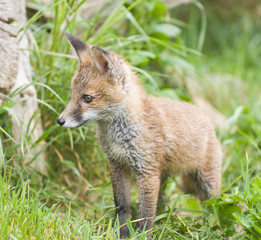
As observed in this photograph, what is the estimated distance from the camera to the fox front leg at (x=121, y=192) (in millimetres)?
3990

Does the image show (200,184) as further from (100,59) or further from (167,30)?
(167,30)

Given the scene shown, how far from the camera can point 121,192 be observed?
Answer: 403 centimetres

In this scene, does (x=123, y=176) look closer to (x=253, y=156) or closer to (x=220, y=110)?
(x=253, y=156)

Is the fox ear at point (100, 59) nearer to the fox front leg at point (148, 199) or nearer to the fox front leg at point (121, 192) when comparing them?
the fox front leg at point (121, 192)

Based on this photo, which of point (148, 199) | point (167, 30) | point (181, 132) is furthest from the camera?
point (167, 30)

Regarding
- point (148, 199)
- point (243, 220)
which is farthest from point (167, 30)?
point (243, 220)

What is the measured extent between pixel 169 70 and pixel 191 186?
2.87 metres

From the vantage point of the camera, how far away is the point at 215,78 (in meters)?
9.09

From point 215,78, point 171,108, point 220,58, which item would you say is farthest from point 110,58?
point 220,58

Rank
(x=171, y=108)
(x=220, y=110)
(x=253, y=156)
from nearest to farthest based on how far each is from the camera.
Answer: (x=171, y=108) < (x=253, y=156) < (x=220, y=110)

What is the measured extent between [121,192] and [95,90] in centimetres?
110

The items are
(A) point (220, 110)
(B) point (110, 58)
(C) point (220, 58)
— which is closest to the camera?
(B) point (110, 58)

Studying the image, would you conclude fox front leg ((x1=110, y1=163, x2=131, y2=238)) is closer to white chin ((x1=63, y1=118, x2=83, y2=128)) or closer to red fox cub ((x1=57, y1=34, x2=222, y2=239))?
red fox cub ((x1=57, y1=34, x2=222, y2=239))

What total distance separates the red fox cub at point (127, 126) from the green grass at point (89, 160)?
1.03ft
